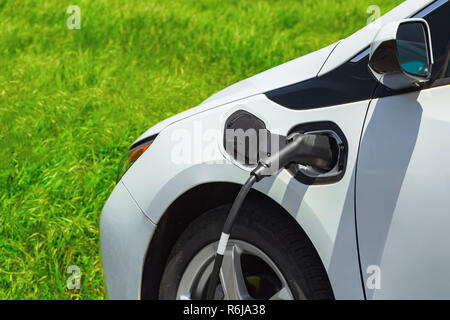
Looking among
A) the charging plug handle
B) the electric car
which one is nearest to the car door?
the electric car

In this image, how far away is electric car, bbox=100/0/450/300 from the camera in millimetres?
1476

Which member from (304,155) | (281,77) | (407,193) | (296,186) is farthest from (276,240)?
(281,77)

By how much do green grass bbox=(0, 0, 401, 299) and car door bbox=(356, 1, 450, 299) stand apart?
1.95 meters

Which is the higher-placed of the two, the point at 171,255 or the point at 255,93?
the point at 255,93

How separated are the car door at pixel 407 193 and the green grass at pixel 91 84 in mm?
1954

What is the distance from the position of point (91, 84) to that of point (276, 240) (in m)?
3.58

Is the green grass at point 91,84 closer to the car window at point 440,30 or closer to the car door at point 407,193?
the car door at point 407,193

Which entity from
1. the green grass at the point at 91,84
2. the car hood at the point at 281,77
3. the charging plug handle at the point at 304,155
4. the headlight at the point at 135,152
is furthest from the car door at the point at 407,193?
the green grass at the point at 91,84

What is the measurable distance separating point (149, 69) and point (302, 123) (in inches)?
143

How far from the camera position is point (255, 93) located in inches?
76.1

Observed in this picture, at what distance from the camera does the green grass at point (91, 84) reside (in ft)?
10.7

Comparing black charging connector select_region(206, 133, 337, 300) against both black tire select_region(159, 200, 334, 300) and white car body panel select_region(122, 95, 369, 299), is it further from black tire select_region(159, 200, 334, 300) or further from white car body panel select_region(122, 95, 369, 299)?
black tire select_region(159, 200, 334, 300)
